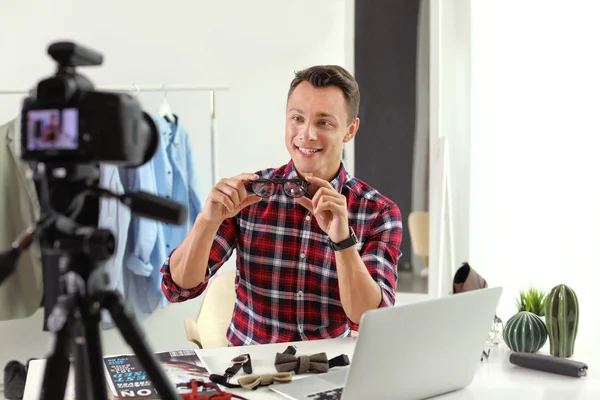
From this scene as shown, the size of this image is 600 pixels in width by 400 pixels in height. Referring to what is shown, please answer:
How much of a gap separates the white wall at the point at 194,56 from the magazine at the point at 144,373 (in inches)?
75.6

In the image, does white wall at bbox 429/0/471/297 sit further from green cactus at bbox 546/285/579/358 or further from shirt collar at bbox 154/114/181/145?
green cactus at bbox 546/285/579/358

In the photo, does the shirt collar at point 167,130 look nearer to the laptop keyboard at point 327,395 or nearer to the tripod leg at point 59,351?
the laptop keyboard at point 327,395

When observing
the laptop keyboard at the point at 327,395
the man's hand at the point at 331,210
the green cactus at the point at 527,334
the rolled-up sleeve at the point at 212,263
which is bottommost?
the laptop keyboard at the point at 327,395

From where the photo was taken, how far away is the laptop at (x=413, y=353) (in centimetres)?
118

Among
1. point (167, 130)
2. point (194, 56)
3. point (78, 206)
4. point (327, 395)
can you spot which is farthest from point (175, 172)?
point (78, 206)

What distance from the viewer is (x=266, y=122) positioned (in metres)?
3.53

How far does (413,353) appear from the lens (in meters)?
1.25

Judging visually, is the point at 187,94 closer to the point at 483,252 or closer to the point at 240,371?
the point at 483,252

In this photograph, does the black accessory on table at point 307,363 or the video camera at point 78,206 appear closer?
the video camera at point 78,206

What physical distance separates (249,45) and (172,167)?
82 centimetres

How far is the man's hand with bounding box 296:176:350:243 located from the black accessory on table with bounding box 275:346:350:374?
30 centimetres

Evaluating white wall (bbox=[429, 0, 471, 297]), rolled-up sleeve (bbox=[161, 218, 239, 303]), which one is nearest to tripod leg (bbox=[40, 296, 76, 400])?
rolled-up sleeve (bbox=[161, 218, 239, 303])

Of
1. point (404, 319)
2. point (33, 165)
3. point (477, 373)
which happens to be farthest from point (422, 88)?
point (33, 165)

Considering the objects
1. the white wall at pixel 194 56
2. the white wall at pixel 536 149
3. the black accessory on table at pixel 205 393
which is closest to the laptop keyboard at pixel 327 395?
the black accessory on table at pixel 205 393
